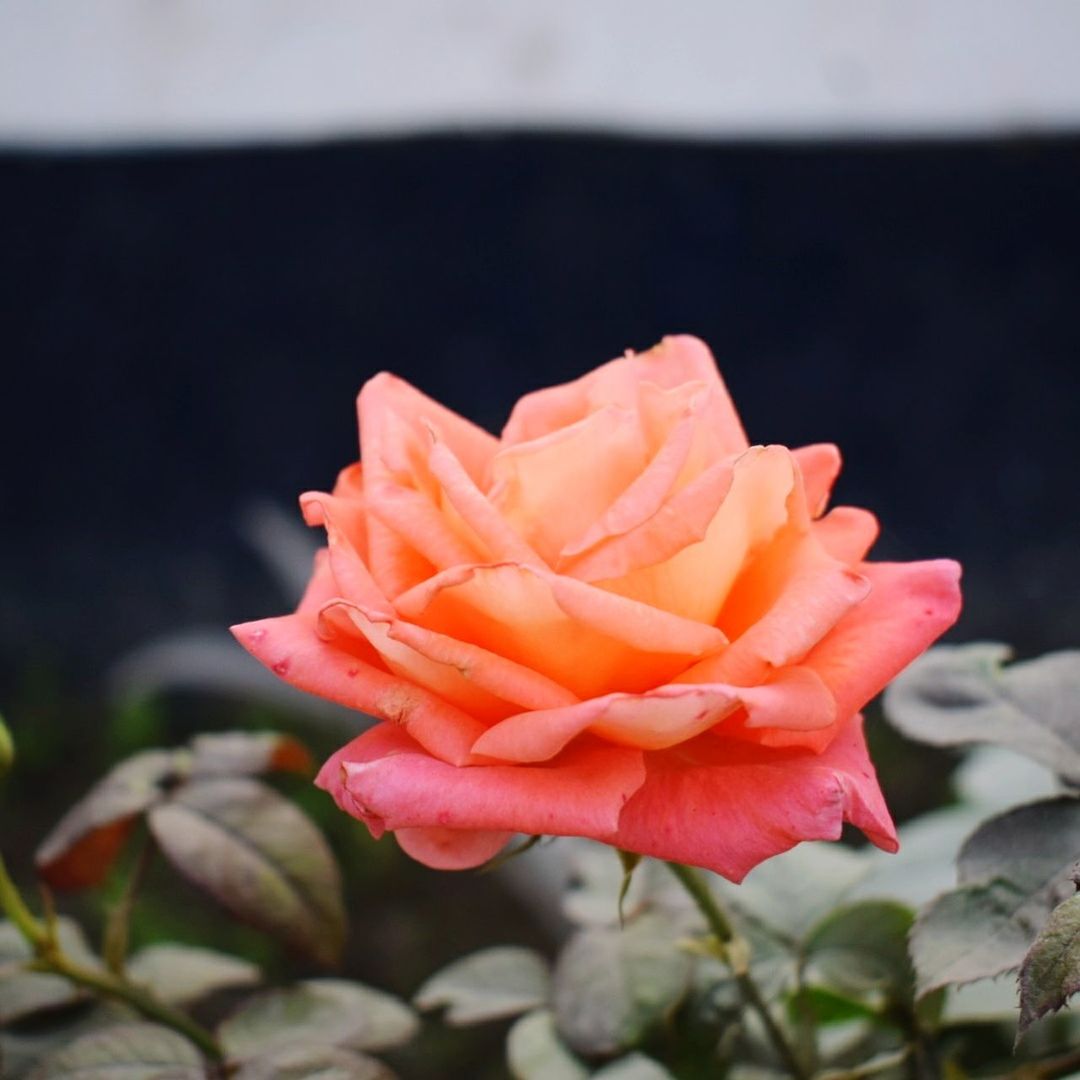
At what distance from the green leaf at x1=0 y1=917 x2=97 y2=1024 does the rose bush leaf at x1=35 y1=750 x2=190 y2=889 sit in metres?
0.02

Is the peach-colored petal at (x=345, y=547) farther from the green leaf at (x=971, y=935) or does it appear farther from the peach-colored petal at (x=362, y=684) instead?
the green leaf at (x=971, y=935)

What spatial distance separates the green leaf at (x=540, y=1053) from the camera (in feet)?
1.51

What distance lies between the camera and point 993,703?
0.48 meters

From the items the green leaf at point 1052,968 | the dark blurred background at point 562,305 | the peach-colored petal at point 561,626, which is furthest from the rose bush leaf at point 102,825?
the dark blurred background at point 562,305

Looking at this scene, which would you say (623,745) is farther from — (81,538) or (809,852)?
(81,538)

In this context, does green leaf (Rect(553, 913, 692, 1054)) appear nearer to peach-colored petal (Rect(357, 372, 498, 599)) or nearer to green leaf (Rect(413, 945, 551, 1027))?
green leaf (Rect(413, 945, 551, 1027))

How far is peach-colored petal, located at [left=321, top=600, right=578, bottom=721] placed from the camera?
13.1 inches

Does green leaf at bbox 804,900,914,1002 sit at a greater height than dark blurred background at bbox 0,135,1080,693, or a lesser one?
lesser

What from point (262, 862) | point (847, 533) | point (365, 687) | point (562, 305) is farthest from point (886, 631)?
point (562, 305)

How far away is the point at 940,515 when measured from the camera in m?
1.66

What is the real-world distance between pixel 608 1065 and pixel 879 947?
0.11 meters

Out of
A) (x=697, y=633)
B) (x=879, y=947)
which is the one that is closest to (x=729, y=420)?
(x=697, y=633)

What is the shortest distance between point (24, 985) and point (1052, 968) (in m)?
0.39

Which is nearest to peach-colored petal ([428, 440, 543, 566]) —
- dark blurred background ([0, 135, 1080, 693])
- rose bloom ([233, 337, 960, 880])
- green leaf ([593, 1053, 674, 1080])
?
rose bloom ([233, 337, 960, 880])
